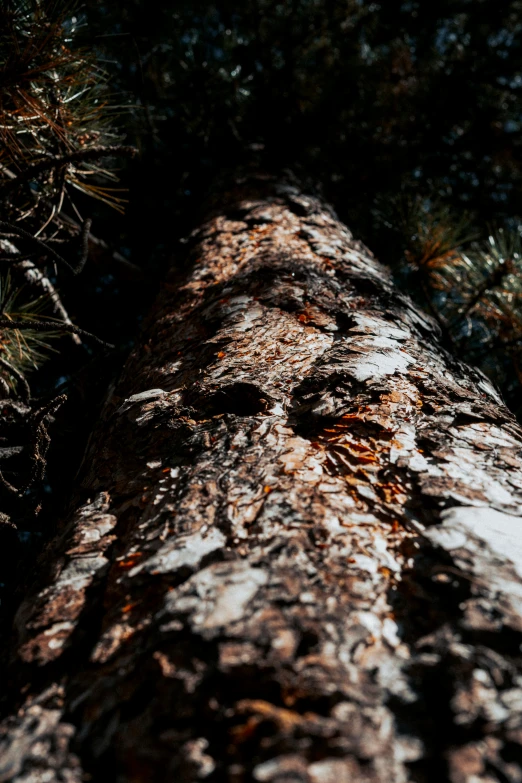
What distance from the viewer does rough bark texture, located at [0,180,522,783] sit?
0.41 meters

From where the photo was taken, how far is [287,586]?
1.69ft

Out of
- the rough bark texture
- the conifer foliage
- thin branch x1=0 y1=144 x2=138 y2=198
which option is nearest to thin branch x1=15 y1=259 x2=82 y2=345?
the conifer foliage

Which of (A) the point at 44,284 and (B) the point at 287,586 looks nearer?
(B) the point at 287,586

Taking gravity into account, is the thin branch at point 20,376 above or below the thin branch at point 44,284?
below

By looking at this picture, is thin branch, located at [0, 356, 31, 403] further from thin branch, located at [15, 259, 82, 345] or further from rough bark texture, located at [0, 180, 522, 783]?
rough bark texture, located at [0, 180, 522, 783]

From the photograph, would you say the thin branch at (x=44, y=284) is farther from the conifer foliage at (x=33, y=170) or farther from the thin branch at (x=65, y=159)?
the thin branch at (x=65, y=159)

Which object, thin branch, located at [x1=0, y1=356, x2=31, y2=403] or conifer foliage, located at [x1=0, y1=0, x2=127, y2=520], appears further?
thin branch, located at [x1=0, y1=356, x2=31, y2=403]

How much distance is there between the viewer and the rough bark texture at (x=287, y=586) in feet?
1.34

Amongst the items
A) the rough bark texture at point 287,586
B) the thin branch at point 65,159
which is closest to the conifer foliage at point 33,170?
the thin branch at point 65,159

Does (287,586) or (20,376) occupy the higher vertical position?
(287,586)

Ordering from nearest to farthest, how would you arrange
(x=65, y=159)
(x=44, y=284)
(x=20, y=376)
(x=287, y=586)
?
1. (x=287, y=586)
2. (x=65, y=159)
3. (x=20, y=376)
4. (x=44, y=284)

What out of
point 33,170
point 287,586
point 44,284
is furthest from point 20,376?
point 287,586

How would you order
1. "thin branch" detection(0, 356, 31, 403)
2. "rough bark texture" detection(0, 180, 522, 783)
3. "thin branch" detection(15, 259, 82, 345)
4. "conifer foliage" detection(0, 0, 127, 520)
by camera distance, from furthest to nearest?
"thin branch" detection(15, 259, 82, 345), "thin branch" detection(0, 356, 31, 403), "conifer foliage" detection(0, 0, 127, 520), "rough bark texture" detection(0, 180, 522, 783)

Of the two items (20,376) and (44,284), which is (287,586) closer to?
(20,376)
